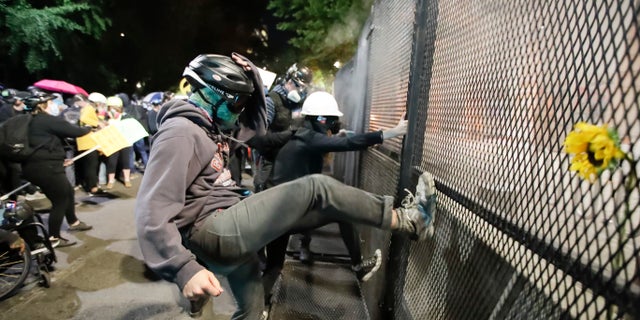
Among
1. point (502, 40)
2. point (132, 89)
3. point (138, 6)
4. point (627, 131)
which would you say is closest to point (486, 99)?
point (502, 40)

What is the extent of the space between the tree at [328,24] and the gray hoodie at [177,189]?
915 cm

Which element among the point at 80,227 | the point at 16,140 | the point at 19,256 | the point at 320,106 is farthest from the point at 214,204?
the point at 80,227

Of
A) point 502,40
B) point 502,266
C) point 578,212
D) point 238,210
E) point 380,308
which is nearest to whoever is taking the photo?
point 578,212

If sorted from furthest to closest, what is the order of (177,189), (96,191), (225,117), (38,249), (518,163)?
(96,191)
(38,249)
(225,117)
(177,189)
(518,163)

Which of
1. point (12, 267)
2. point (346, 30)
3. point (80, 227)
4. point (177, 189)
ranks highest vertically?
point (346, 30)

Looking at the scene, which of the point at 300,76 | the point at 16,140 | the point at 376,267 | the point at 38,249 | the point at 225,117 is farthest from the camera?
the point at 300,76

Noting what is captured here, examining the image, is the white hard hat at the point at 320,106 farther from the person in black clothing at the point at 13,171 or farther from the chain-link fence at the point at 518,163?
the person in black clothing at the point at 13,171

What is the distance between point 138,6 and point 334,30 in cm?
1470

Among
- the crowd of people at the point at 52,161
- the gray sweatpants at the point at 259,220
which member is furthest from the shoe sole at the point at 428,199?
the crowd of people at the point at 52,161

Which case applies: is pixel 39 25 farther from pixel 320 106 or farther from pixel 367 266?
pixel 367 266

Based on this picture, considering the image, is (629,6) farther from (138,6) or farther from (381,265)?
(138,6)

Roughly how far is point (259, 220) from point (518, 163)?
1493 mm

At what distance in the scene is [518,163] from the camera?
1598 millimetres

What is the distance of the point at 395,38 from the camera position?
387 centimetres
